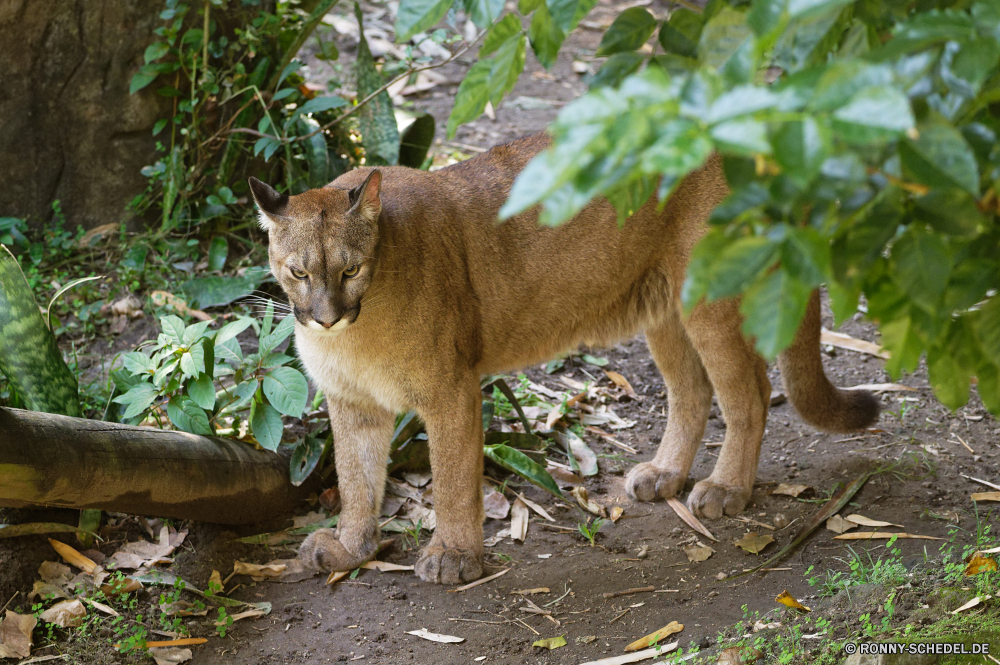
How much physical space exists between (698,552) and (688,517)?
0.31 metres

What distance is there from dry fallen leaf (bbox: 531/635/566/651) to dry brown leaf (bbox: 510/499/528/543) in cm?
77

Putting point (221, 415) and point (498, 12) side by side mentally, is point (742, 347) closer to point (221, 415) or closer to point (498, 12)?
point (221, 415)

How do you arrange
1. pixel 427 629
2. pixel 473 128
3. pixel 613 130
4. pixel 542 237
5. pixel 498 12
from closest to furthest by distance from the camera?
pixel 613 130 < pixel 498 12 < pixel 427 629 < pixel 542 237 < pixel 473 128

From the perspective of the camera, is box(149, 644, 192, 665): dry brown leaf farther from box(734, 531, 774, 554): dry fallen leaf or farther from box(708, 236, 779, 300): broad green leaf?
box(708, 236, 779, 300): broad green leaf

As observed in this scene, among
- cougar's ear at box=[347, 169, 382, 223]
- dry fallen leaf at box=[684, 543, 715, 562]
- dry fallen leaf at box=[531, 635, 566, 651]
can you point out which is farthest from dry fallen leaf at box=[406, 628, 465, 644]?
cougar's ear at box=[347, 169, 382, 223]

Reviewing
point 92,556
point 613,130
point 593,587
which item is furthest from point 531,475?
point 613,130

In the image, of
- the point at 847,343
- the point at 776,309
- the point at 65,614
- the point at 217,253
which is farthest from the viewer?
the point at 847,343

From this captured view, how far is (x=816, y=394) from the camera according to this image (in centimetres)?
398

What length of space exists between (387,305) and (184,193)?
2.21 m

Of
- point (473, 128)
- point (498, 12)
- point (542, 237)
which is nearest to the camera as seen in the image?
point (498, 12)

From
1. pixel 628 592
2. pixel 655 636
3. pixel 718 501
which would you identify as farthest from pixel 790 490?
pixel 655 636

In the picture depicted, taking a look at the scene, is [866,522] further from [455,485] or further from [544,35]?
[544,35]

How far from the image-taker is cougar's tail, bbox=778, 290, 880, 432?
3934mm

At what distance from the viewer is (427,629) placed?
3.31 metres
